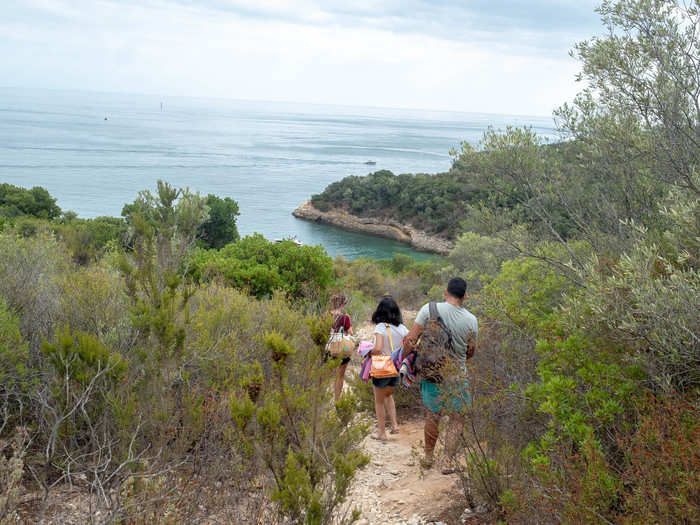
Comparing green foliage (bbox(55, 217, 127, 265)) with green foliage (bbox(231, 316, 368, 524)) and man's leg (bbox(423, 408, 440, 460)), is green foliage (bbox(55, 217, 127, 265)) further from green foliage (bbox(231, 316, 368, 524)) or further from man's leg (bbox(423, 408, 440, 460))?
green foliage (bbox(231, 316, 368, 524))

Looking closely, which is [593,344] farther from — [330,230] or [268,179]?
[268,179]

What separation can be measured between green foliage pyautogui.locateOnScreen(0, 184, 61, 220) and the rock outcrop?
117 feet

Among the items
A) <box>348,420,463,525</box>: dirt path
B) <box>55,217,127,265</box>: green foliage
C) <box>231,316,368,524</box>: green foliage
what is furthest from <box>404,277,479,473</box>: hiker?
<box>55,217,127,265</box>: green foliage

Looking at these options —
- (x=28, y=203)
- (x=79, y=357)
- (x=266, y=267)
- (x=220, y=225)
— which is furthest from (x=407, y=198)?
(x=79, y=357)

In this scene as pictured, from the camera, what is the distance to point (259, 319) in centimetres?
770

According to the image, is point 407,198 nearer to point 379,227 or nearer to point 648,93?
point 379,227

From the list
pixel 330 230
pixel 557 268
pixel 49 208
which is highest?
pixel 557 268

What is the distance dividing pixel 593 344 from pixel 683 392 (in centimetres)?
63

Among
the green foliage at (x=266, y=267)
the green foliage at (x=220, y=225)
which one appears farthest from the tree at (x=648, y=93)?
the green foliage at (x=220, y=225)

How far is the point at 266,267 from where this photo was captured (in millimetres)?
12547

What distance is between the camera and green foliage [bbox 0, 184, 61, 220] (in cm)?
3378

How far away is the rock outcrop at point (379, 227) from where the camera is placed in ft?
184

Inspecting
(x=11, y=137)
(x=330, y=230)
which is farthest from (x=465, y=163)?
(x=11, y=137)

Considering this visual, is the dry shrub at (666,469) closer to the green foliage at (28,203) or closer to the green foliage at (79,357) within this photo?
the green foliage at (79,357)
